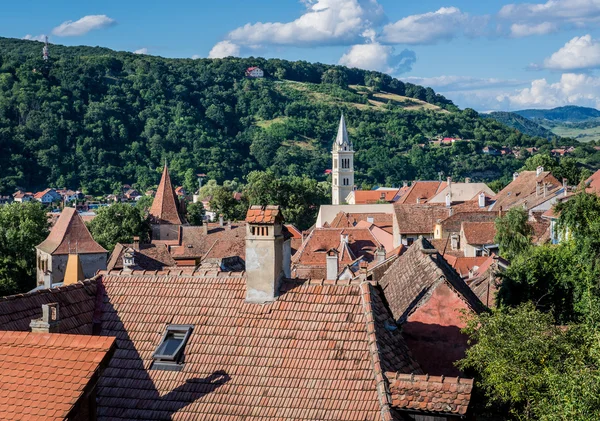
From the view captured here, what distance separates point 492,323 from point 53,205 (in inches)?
5859

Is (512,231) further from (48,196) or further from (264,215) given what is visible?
(48,196)

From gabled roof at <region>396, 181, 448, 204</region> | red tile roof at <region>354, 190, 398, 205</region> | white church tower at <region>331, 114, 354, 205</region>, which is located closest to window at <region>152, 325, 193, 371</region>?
gabled roof at <region>396, 181, 448, 204</region>

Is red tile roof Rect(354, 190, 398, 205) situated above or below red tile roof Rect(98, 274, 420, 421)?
below

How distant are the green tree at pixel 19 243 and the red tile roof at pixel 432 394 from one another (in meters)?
49.7

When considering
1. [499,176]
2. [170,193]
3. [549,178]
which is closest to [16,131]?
[170,193]

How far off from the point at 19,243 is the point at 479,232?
4054cm

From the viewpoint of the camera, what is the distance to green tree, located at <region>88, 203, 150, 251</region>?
79.3 m

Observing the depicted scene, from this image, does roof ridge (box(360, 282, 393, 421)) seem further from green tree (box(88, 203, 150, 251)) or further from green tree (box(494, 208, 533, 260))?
green tree (box(88, 203, 150, 251))

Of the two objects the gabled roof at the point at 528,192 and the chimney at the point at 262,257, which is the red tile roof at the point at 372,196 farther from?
the chimney at the point at 262,257

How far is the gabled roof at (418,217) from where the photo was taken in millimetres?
58000

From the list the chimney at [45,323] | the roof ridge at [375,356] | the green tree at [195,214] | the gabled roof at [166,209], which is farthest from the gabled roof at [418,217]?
the green tree at [195,214]

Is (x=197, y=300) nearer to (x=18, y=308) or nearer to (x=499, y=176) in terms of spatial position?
(x=18, y=308)

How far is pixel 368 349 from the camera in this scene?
12.5 meters

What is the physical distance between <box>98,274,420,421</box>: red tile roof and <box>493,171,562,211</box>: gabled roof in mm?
43688
